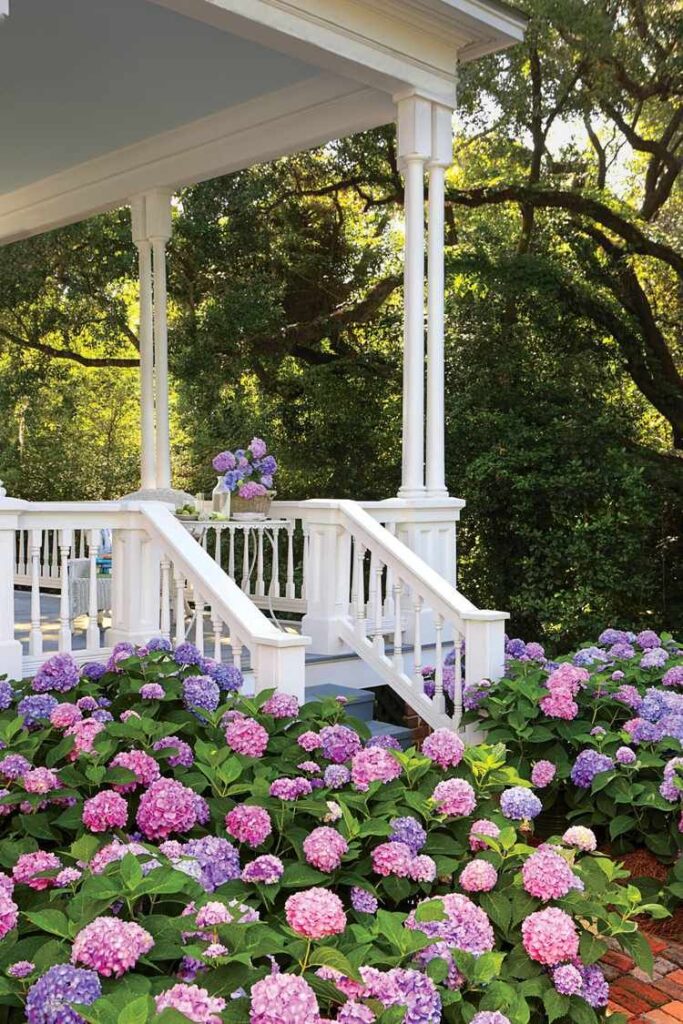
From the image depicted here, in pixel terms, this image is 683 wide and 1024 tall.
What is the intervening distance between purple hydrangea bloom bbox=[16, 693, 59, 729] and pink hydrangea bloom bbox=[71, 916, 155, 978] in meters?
1.52

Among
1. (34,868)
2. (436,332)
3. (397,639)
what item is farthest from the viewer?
(436,332)

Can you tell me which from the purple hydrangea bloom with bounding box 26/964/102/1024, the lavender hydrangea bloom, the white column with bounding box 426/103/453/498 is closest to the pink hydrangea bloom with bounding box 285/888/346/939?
the purple hydrangea bloom with bounding box 26/964/102/1024

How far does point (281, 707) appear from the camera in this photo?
350cm

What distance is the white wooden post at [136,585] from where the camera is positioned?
5117mm

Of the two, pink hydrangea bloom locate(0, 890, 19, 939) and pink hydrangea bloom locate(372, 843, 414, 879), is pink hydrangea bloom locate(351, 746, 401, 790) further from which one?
pink hydrangea bloom locate(0, 890, 19, 939)

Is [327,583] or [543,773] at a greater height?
[327,583]

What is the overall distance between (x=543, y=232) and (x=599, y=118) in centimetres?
169

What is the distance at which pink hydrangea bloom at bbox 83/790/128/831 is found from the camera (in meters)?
2.59

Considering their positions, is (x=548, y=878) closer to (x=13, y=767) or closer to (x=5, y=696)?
(x=13, y=767)

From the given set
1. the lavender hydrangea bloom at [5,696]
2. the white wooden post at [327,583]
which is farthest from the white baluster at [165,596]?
the lavender hydrangea bloom at [5,696]

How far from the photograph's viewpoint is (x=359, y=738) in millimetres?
3373

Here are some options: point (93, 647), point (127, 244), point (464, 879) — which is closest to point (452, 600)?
point (93, 647)

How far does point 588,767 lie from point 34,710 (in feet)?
6.40

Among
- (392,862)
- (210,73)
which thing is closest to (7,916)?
(392,862)
